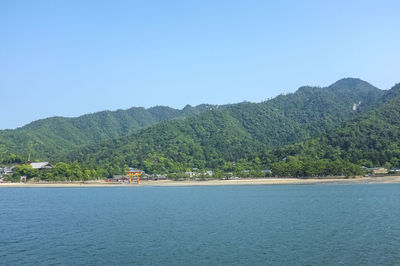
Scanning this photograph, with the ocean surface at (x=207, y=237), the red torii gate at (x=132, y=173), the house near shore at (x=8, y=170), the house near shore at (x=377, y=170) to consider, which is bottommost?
the ocean surface at (x=207, y=237)

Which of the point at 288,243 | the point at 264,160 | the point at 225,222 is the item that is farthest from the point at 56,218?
the point at 264,160

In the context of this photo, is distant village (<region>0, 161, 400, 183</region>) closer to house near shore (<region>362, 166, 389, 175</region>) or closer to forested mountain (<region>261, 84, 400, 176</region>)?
house near shore (<region>362, 166, 389, 175</region>)

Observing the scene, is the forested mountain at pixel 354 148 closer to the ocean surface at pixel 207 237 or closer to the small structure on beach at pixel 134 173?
the small structure on beach at pixel 134 173

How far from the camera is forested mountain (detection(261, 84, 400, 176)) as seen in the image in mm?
132500

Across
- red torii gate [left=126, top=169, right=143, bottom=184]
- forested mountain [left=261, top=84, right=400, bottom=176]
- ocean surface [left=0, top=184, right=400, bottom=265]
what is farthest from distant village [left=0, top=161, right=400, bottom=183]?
ocean surface [left=0, top=184, right=400, bottom=265]

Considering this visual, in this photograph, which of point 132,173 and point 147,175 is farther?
point 147,175

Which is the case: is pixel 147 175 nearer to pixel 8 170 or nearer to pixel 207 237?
pixel 8 170

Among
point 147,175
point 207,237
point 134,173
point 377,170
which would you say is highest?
point 134,173

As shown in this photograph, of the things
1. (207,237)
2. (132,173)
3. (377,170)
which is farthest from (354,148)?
(207,237)

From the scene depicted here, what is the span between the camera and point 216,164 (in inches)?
6634

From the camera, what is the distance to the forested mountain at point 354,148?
435ft

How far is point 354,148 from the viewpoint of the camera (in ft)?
480

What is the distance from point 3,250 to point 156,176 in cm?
12339

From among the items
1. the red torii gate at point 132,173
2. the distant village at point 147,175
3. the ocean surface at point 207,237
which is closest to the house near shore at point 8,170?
the distant village at point 147,175
